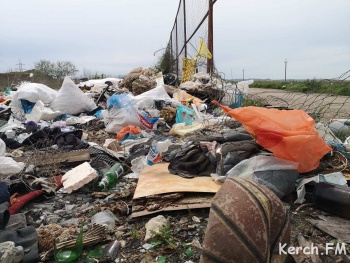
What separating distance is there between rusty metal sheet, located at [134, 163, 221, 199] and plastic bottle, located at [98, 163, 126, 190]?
269mm

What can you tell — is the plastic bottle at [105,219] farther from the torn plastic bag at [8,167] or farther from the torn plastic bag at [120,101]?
the torn plastic bag at [120,101]

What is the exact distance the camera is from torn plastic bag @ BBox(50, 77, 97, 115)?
5629 millimetres

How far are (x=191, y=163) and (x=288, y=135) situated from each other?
734 mm

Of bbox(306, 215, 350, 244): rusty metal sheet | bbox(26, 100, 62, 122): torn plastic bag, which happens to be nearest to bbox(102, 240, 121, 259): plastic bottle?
bbox(306, 215, 350, 244): rusty metal sheet

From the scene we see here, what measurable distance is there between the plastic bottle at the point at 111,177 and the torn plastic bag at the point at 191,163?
18.7 inches

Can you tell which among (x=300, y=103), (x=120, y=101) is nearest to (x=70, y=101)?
(x=120, y=101)

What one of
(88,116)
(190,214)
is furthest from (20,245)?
(88,116)

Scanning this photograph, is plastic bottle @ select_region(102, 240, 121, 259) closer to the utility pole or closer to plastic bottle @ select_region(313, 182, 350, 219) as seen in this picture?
plastic bottle @ select_region(313, 182, 350, 219)

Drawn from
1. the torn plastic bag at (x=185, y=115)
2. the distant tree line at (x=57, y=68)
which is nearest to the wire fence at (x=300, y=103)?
the torn plastic bag at (x=185, y=115)

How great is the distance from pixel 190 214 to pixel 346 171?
1160mm

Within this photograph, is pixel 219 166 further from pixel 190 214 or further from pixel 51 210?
pixel 51 210

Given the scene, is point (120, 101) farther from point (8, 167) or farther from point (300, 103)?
point (300, 103)

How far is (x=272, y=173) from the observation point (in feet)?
6.19

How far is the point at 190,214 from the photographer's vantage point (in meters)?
1.78
